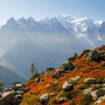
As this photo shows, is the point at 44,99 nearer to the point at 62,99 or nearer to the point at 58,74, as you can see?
the point at 62,99

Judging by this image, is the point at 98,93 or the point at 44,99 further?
the point at 44,99

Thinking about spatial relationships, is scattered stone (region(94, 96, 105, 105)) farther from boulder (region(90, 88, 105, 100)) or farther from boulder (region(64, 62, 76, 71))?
boulder (region(64, 62, 76, 71))

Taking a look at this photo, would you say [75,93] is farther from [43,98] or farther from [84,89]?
[43,98]

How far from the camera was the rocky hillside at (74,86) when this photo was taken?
179 ft

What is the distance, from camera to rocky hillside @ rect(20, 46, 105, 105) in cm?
5468

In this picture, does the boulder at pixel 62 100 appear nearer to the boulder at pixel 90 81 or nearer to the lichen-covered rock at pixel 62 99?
the lichen-covered rock at pixel 62 99

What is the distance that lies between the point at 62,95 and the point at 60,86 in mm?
6182

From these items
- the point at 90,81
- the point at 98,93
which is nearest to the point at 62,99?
the point at 90,81

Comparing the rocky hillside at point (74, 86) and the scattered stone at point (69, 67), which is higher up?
the scattered stone at point (69, 67)

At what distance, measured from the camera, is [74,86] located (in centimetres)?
6300

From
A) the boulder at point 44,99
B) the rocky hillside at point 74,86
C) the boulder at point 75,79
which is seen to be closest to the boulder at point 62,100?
the rocky hillside at point 74,86

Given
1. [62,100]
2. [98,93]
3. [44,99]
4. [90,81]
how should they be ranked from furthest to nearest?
[44,99] → [90,81] → [62,100] → [98,93]

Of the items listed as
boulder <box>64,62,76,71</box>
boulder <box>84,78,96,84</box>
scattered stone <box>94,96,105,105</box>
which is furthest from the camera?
boulder <box>64,62,76,71</box>

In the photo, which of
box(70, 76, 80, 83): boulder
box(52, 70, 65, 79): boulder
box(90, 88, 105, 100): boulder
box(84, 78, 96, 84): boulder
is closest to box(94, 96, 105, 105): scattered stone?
box(90, 88, 105, 100): boulder
